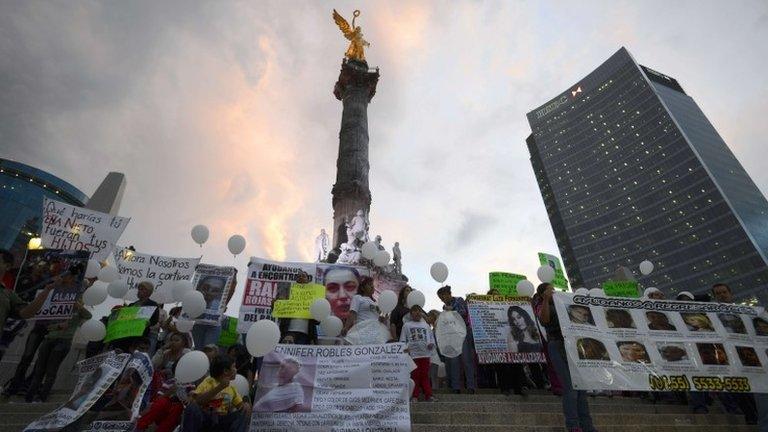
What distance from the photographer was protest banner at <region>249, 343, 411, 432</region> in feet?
15.4

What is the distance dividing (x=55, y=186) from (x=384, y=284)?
72.9 m

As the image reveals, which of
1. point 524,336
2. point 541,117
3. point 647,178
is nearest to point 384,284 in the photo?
point 524,336

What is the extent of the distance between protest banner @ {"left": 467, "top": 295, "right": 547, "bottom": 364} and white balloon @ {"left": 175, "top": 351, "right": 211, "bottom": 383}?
14.4 ft

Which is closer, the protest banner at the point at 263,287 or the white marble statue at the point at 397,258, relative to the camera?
the protest banner at the point at 263,287

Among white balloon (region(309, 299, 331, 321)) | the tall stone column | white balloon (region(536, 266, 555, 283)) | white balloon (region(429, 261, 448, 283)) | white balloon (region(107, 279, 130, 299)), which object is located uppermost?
the tall stone column

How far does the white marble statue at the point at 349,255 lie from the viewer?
19016mm

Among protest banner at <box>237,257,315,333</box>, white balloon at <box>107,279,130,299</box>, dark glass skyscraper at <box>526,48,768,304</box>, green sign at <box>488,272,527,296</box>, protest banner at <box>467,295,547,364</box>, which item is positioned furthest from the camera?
dark glass skyscraper at <box>526,48,768,304</box>

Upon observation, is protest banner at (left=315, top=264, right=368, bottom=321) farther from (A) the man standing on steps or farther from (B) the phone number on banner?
(B) the phone number on banner

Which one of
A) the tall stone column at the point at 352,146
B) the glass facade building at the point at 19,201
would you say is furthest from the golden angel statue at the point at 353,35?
the glass facade building at the point at 19,201

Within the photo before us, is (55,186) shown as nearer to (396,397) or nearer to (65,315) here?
(65,315)

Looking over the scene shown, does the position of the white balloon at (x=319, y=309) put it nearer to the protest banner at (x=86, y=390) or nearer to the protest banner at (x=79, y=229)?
the protest banner at (x=86, y=390)

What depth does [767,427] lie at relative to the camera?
16.8 feet

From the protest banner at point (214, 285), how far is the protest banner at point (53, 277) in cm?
248

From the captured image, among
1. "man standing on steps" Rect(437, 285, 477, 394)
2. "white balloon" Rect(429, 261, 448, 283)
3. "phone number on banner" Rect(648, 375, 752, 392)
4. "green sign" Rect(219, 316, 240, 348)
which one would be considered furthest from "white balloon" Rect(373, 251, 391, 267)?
"phone number on banner" Rect(648, 375, 752, 392)
